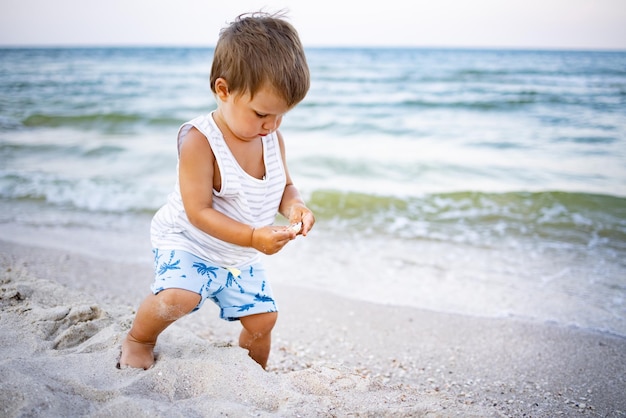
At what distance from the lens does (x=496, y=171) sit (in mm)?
6746

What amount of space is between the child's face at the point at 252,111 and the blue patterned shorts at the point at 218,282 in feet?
1.75

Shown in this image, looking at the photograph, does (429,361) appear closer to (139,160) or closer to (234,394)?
(234,394)

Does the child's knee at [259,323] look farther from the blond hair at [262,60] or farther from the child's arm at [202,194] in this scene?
the blond hair at [262,60]

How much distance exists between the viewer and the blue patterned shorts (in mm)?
1874

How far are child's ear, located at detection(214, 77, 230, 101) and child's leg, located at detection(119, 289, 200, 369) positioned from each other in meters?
0.73

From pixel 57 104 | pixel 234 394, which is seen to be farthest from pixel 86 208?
pixel 57 104

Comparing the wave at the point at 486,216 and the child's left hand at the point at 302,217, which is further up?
the child's left hand at the point at 302,217

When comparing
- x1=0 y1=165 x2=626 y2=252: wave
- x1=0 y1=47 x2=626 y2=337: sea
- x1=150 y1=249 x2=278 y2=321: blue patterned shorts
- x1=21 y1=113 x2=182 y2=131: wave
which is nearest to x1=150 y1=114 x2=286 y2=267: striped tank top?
x1=150 y1=249 x2=278 y2=321: blue patterned shorts

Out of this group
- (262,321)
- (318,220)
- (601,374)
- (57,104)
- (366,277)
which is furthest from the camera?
(57,104)

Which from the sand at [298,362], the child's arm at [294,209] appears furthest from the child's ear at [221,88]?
the sand at [298,362]

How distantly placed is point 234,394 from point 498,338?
1560 millimetres

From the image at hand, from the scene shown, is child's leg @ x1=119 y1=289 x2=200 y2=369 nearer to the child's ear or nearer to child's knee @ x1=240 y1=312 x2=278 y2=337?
child's knee @ x1=240 y1=312 x2=278 y2=337

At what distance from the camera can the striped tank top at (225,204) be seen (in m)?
1.89

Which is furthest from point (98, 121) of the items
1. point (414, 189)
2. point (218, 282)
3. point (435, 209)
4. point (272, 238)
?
point (272, 238)
